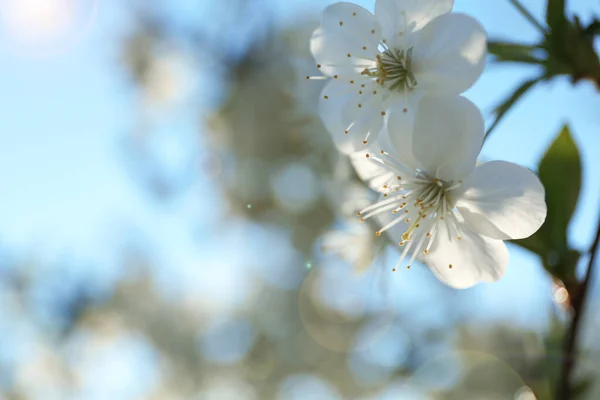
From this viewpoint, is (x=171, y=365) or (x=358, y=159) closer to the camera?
(x=358, y=159)

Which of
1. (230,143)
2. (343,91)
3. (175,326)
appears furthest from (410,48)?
(175,326)

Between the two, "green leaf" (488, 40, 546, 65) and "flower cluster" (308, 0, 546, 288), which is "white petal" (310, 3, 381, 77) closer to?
"flower cluster" (308, 0, 546, 288)

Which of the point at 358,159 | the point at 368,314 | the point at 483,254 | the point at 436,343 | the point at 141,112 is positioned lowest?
the point at 483,254

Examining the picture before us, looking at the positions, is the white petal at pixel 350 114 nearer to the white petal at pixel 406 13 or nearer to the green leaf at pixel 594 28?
the white petal at pixel 406 13

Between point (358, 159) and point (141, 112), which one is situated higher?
point (141, 112)

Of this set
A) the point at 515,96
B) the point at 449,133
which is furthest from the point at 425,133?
the point at 515,96

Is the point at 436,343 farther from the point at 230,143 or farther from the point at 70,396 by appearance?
the point at 70,396

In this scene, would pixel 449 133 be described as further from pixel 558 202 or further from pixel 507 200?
pixel 558 202

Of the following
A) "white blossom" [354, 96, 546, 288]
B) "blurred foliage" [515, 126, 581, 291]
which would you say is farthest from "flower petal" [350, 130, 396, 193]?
"blurred foliage" [515, 126, 581, 291]
